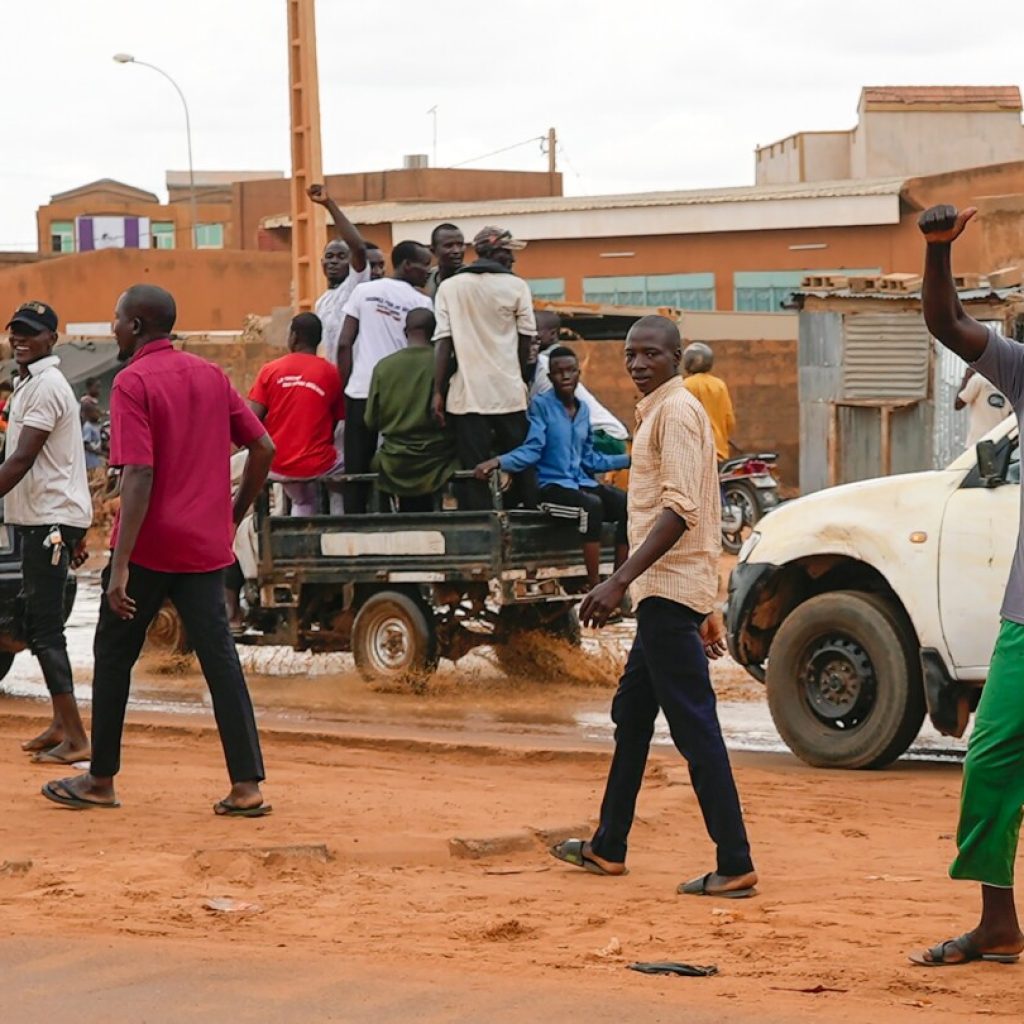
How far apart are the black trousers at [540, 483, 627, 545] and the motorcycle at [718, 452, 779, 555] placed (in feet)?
29.4

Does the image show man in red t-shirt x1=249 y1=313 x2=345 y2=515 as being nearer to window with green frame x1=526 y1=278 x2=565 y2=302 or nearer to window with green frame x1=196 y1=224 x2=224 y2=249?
window with green frame x1=526 y1=278 x2=565 y2=302

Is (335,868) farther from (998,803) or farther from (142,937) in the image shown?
(998,803)

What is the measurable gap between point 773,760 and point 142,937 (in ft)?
16.3

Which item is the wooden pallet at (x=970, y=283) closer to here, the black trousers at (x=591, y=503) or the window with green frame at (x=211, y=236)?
the black trousers at (x=591, y=503)

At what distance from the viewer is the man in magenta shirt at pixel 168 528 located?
25.4 ft

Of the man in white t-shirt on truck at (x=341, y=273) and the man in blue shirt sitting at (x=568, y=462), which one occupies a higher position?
the man in white t-shirt on truck at (x=341, y=273)

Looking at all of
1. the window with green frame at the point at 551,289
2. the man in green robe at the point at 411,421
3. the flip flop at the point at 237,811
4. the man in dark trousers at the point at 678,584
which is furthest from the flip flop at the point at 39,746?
the window with green frame at the point at 551,289

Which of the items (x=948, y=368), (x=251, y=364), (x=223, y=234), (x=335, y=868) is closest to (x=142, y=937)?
(x=335, y=868)

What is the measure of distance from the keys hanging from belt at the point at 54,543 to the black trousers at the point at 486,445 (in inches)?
135

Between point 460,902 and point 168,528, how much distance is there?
82.9 inches

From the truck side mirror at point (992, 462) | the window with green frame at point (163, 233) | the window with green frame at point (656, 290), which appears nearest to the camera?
the truck side mirror at point (992, 462)

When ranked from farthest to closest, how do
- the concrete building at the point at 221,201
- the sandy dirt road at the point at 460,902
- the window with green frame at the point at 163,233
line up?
the window with green frame at the point at 163,233 → the concrete building at the point at 221,201 → the sandy dirt road at the point at 460,902

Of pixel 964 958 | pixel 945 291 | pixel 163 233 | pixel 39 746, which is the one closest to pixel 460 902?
pixel 964 958

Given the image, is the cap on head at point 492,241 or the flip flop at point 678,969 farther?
the cap on head at point 492,241
